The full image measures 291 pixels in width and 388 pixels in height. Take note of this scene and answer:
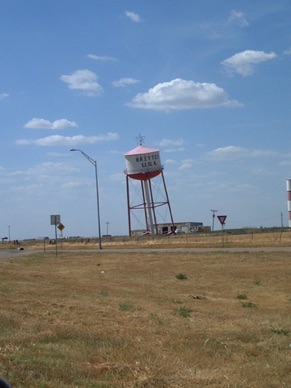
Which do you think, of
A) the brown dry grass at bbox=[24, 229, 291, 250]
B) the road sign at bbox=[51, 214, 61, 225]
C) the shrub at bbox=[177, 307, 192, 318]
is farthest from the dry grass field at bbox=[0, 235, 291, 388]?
the brown dry grass at bbox=[24, 229, 291, 250]

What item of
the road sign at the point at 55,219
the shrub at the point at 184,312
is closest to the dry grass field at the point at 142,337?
the shrub at the point at 184,312

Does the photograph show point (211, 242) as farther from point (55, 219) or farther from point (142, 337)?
point (142, 337)

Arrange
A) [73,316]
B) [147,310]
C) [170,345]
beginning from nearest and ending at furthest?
[170,345] < [73,316] < [147,310]

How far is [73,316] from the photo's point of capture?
13.9m

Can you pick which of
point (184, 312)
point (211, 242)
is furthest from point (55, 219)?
point (184, 312)

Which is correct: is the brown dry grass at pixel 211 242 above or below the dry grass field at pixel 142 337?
above

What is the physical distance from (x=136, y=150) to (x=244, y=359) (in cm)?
7954

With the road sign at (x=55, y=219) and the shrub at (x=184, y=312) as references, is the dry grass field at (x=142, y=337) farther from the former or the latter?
the road sign at (x=55, y=219)

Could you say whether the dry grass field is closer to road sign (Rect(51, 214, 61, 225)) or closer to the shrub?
the shrub

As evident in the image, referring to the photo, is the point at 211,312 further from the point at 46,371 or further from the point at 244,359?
the point at 46,371

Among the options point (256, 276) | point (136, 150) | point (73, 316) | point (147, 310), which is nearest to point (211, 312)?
point (147, 310)

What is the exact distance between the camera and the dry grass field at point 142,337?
329 inches

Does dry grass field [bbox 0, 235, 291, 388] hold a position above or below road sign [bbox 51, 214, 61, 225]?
below

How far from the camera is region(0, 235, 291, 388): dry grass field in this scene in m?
8.36
